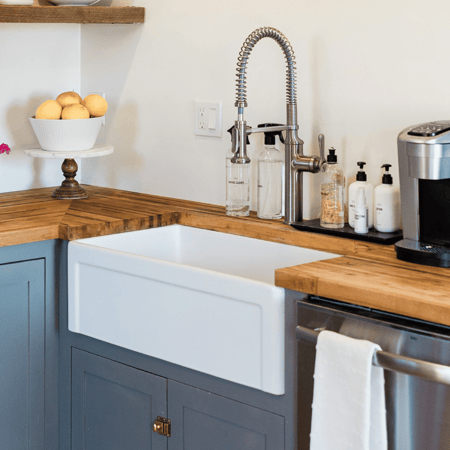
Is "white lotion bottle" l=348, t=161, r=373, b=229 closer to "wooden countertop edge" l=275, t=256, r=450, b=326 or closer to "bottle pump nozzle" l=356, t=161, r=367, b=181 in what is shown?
"bottle pump nozzle" l=356, t=161, r=367, b=181

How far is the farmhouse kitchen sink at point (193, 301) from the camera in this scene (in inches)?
53.4

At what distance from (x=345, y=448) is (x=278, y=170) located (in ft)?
2.77

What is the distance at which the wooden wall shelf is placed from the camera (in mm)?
1878

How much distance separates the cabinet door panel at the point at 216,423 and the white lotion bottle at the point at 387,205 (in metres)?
0.52

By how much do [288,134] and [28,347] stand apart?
32.8 inches

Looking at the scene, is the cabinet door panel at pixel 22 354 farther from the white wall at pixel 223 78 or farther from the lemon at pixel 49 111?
the white wall at pixel 223 78

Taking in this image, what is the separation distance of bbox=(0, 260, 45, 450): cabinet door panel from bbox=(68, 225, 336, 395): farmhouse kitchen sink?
101mm

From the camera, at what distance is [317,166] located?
1.71 meters

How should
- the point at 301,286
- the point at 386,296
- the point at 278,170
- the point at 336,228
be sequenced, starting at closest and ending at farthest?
the point at 386,296
the point at 301,286
the point at 336,228
the point at 278,170

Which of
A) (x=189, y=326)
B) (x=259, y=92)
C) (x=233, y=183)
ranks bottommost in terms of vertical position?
(x=189, y=326)

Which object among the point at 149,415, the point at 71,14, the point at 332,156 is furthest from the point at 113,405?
the point at 71,14

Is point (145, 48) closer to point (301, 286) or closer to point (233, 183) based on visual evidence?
point (233, 183)

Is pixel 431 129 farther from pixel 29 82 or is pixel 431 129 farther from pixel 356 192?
pixel 29 82

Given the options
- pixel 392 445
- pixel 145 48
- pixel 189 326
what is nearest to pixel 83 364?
pixel 189 326
